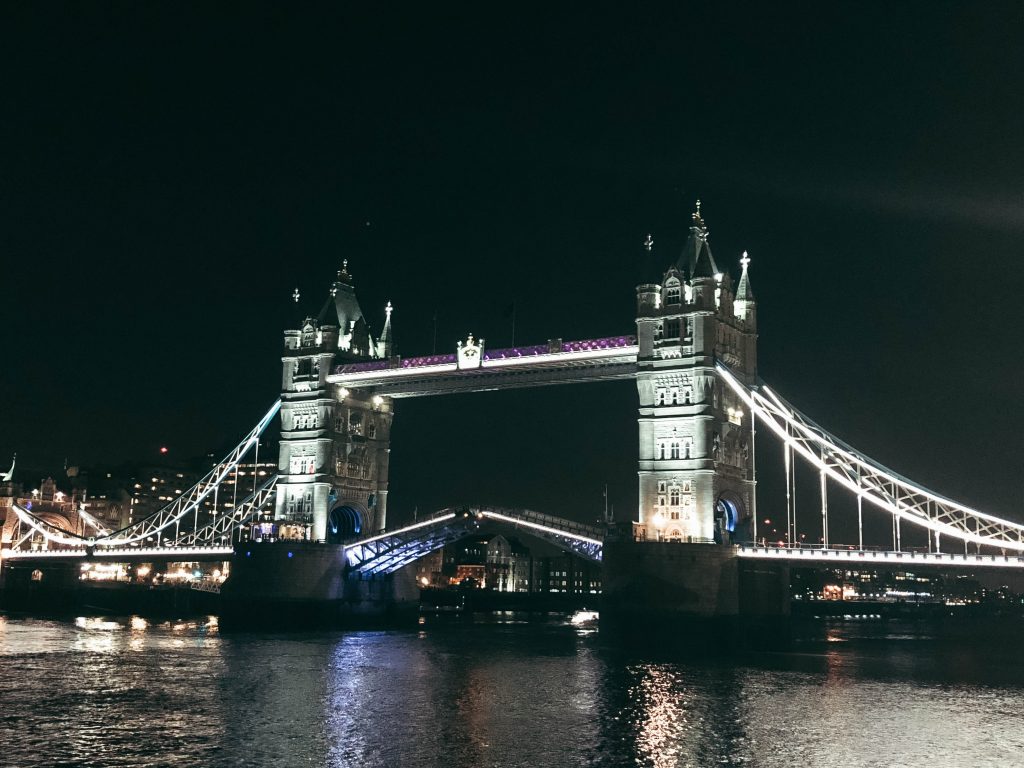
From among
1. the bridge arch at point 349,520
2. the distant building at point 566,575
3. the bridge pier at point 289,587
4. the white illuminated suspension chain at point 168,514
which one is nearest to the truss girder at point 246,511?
the white illuminated suspension chain at point 168,514

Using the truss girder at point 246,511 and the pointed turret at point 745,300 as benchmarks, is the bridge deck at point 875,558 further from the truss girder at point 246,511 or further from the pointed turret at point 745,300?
the truss girder at point 246,511

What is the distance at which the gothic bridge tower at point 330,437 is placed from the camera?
8775 centimetres

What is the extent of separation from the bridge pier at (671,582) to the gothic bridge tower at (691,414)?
2.93 meters

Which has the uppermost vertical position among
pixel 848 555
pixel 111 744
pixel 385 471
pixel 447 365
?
pixel 447 365

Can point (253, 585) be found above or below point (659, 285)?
below

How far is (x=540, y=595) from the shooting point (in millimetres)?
142750

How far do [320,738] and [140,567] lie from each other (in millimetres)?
116108

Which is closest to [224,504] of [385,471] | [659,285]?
[385,471]

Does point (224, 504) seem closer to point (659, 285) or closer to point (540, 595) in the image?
point (540, 595)

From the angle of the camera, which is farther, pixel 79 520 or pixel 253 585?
pixel 79 520

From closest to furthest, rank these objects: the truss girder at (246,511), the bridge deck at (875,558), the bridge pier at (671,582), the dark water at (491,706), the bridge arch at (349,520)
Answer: the dark water at (491,706), the bridge deck at (875,558), the bridge pier at (671,582), the bridge arch at (349,520), the truss girder at (246,511)

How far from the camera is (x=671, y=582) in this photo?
6631 cm

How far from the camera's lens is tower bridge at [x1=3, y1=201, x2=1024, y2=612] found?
66938mm

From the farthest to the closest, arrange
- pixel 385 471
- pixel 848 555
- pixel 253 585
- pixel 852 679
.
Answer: pixel 385 471, pixel 253 585, pixel 848 555, pixel 852 679
